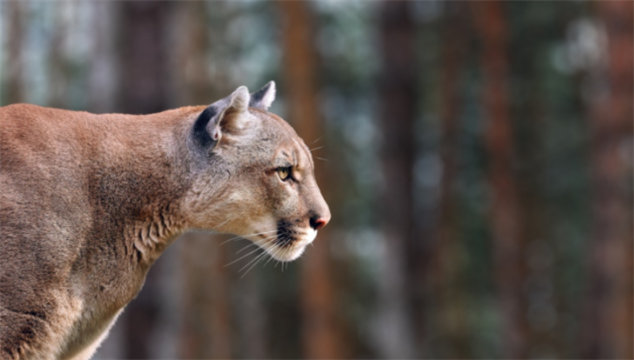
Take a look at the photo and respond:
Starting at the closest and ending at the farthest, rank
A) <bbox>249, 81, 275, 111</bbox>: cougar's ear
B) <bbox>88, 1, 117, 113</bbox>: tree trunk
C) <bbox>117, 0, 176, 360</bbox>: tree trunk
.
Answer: <bbox>249, 81, 275, 111</bbox>: cougar's ear < <bbox>117, 0, 176, 360</bbox>: tree trunk < <bbox>88, 1, 117, 113</bbox>: tree trunk

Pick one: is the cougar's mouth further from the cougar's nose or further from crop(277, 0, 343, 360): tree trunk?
crop(277, 0, 343, 360): tree trunk

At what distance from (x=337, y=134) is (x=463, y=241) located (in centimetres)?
601

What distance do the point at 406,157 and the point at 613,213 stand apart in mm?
4688

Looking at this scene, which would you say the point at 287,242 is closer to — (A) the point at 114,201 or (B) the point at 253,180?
(B) the point at 253,180

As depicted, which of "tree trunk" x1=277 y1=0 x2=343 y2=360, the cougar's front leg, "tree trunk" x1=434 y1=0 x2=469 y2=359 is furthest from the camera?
"tree trunk" x1=434 y1=0 x2=469 y2=359

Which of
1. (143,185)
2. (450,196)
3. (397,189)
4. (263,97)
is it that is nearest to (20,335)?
(143,185)

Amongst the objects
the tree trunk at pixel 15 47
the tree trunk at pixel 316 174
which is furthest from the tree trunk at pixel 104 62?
the tree trunk at pixel 15 47

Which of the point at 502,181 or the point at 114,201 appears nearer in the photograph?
the point at 114,201

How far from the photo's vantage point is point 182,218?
17.8ft

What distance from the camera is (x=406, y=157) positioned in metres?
18.1

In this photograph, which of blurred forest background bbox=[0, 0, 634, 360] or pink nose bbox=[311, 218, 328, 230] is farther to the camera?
blurred forest background bbox=[0, 0, 634, 360]

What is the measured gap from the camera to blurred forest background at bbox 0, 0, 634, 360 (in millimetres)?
17844

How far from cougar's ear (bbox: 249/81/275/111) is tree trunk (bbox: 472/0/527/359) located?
17589 mm

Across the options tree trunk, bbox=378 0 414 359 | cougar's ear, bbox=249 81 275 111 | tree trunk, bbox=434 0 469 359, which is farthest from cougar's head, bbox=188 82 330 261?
tree trunk, bbox=434 0 469 359
